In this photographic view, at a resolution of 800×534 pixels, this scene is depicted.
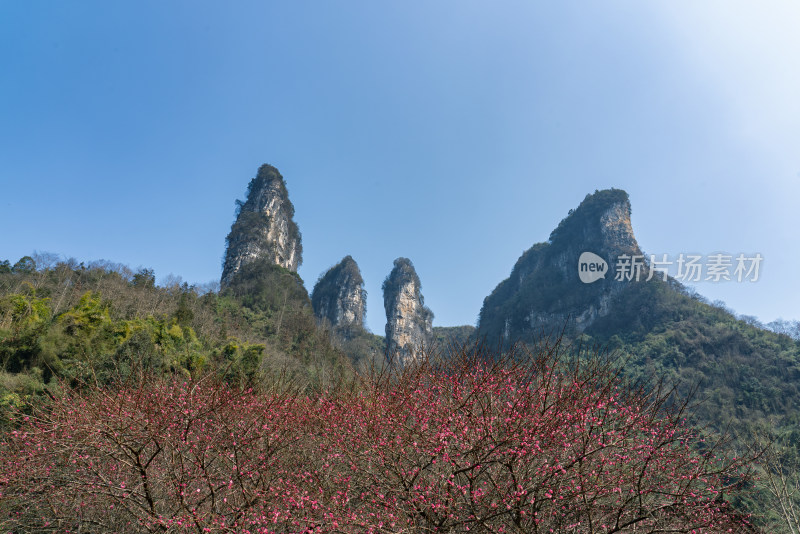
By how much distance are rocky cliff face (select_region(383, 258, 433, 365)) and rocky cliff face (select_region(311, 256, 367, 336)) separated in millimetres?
6955

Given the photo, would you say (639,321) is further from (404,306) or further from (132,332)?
(132,332)

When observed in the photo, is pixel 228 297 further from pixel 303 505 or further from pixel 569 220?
pixel 569 220

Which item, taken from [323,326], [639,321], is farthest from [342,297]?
[639,321]

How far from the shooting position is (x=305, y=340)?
123 ft

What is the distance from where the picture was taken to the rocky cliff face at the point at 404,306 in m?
74.7

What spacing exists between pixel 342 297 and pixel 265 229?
72.3 ft

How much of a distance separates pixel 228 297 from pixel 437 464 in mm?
39450

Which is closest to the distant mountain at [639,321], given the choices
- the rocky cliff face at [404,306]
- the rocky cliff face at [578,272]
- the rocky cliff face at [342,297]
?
the rocky cliff face at [578,272]

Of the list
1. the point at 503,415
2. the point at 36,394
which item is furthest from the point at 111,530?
the point at 36,394

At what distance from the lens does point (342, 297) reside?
72188mm

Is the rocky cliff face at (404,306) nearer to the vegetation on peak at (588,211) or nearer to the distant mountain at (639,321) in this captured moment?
the distant mountain at (639,321)

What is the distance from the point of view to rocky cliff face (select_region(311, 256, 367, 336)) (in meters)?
70.5

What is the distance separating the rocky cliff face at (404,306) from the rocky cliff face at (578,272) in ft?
48.4

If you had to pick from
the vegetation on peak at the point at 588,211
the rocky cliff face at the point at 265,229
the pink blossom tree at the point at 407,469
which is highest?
the vegetation on peak at the point at 588,211
